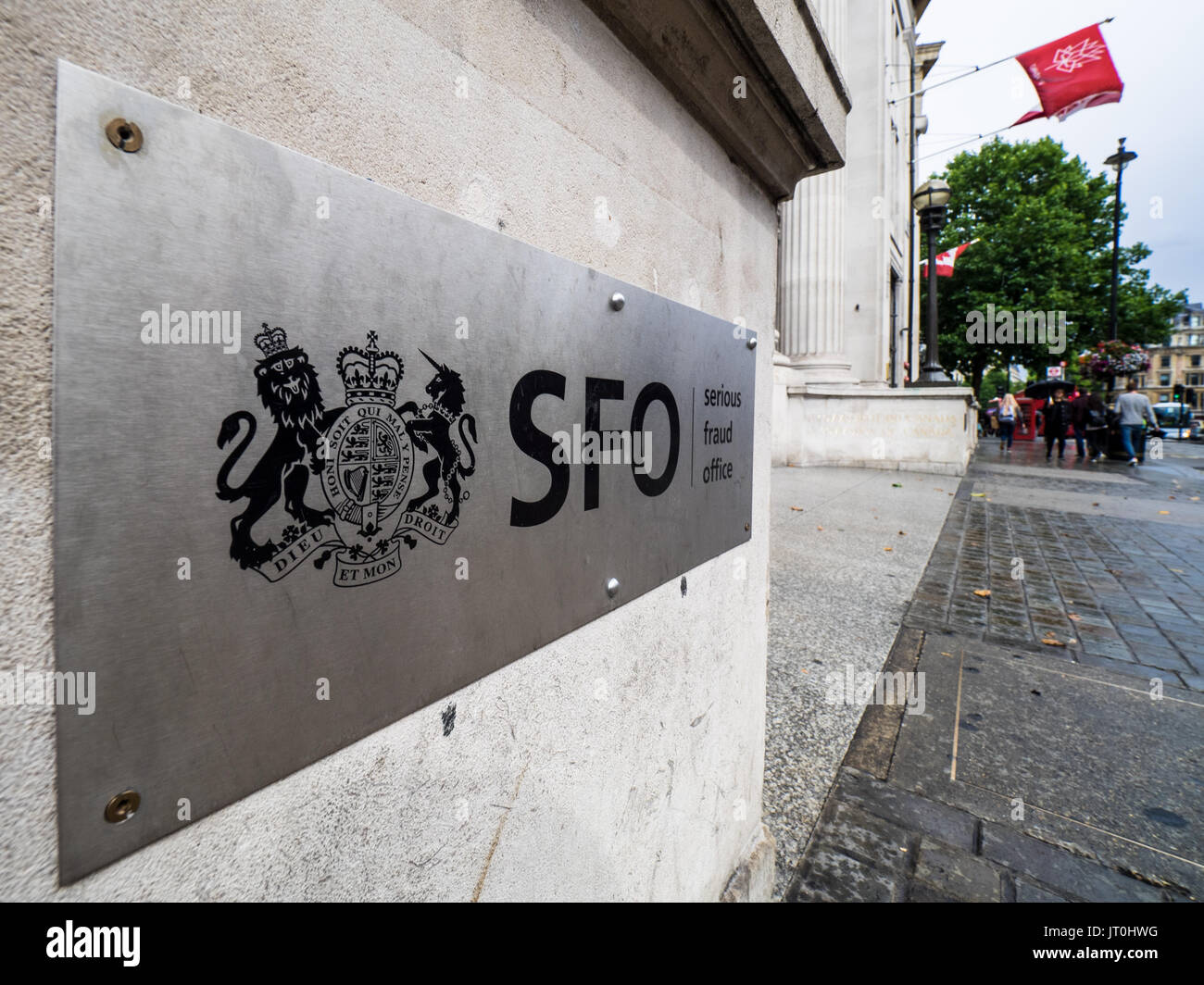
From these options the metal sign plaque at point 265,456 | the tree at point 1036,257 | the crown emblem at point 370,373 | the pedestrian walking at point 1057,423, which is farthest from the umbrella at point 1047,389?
the crown emblem at point 370,373

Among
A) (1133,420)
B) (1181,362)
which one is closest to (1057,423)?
(1133,420)

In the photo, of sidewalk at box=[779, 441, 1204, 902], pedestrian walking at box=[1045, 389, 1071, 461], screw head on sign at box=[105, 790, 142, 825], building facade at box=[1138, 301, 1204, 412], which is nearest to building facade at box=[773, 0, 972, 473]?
pedestrian walking at box=[1045, 389, 1071, 461]

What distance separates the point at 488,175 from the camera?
0.87 meters

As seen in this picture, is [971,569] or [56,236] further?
[971,569]

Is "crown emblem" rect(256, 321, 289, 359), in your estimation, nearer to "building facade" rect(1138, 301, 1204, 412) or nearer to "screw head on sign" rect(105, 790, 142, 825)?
"screw head on sign" rect(105, 790, 142, 825)

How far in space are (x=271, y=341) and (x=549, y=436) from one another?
0.43 meters

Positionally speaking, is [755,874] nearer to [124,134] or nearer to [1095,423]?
[124,134]

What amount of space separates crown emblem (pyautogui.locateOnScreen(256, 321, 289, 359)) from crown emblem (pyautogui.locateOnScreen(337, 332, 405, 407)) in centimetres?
6

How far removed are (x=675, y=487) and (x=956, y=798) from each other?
1.86 meters

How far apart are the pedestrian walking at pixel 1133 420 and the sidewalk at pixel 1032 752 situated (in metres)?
11.4

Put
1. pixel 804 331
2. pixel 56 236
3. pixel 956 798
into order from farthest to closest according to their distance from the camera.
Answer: pixel 804 331
pixel 956 798
pixel 56 236
